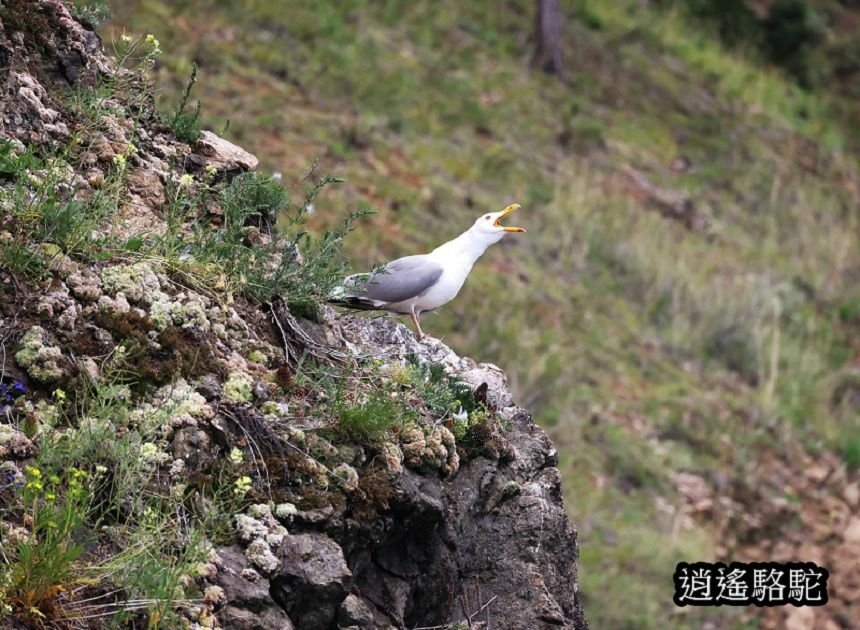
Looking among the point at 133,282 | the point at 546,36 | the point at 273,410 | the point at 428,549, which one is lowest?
the point at 546,36

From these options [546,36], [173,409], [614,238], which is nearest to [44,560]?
[173,409]

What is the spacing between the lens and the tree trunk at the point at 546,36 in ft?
58.5

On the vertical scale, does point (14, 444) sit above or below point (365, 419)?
below

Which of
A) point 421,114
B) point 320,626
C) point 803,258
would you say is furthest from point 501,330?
point 320,626

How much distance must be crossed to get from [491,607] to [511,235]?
9.14m

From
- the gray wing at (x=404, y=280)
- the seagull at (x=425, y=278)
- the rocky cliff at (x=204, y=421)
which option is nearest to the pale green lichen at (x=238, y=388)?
the rocky cliff at (x=204, y=421)

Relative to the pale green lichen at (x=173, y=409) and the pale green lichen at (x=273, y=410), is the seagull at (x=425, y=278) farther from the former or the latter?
the pale green lichen at (x=173, y=409)

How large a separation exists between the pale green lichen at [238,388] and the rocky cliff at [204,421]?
1cm

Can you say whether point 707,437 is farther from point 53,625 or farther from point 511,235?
point 53,625

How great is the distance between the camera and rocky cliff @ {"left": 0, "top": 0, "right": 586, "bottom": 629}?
3691mm

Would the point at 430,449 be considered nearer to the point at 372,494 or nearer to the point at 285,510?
the point at 372,494

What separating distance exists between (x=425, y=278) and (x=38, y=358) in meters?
2.54

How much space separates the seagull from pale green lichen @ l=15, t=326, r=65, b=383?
2.04 meters

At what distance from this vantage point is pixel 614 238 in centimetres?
1460
